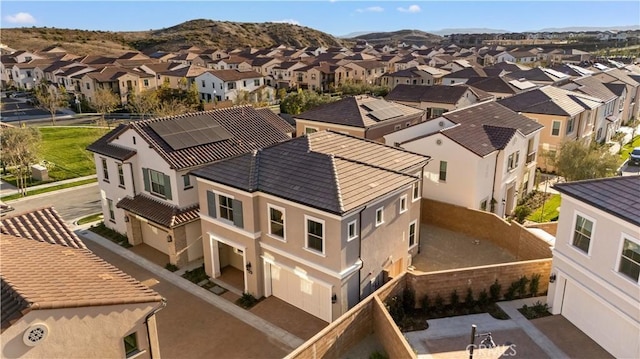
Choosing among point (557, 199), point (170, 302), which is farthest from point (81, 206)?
point (557, 199)

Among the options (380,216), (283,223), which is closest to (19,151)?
(283,223)

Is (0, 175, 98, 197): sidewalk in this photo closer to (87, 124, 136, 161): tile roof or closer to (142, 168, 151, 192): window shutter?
(87, 124, 136, 161): tile roof

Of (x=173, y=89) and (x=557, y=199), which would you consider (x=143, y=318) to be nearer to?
(x=557, y=199)

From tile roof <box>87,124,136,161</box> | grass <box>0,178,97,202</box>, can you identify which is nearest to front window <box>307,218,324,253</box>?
tile roof <box>87,124,136,161</box>

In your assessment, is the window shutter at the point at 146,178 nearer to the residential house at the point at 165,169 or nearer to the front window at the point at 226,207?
the residential house at the point at 165,169

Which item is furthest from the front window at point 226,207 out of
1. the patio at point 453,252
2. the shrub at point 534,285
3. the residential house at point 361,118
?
the residential house at point 361,118

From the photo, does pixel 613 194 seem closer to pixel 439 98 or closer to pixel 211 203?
pixel 211 203

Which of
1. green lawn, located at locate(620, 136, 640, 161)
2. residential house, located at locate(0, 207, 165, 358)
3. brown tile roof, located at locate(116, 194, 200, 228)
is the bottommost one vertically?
green lawn, located at locate(620, 136, 640, 161)
